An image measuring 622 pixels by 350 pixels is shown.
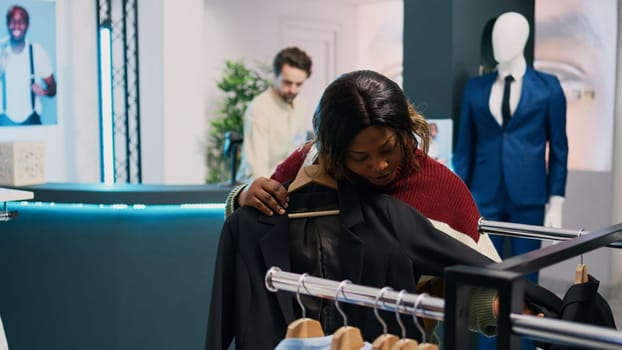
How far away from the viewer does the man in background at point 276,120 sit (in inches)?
182

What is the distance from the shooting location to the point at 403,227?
5.56 feet

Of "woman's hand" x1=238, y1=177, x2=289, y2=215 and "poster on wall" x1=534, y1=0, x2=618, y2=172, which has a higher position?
"poster on wall" x1=534, y1=0, x2=618, y2=172

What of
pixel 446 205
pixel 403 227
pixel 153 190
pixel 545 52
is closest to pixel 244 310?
pixel 403 227

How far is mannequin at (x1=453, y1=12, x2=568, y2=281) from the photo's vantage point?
386 cm

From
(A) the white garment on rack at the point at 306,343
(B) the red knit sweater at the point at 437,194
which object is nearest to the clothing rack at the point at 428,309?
(A) the white garment on rack at the point at 306,343

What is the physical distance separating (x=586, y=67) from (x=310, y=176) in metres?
4.42

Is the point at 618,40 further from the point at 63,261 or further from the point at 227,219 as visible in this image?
the point at 227,219

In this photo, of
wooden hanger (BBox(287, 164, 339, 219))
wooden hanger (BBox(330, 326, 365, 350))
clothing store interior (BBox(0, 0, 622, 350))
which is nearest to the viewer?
wooden hanger (BBox(330, 326, 365, 350))

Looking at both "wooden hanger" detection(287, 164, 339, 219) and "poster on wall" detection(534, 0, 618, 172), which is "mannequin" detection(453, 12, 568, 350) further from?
"wooden hanger" detection(287, 164, 339, 219)

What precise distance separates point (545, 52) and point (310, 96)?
3175 millimetres

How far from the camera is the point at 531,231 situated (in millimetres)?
1821

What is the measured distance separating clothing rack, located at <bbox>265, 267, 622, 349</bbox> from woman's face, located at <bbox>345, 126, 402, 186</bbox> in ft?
1.13

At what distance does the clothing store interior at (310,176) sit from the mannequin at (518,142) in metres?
0.01

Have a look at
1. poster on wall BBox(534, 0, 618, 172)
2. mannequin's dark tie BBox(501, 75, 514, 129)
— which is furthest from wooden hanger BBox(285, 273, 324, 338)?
poster on wall BBox(534, 0, 618, 172)
